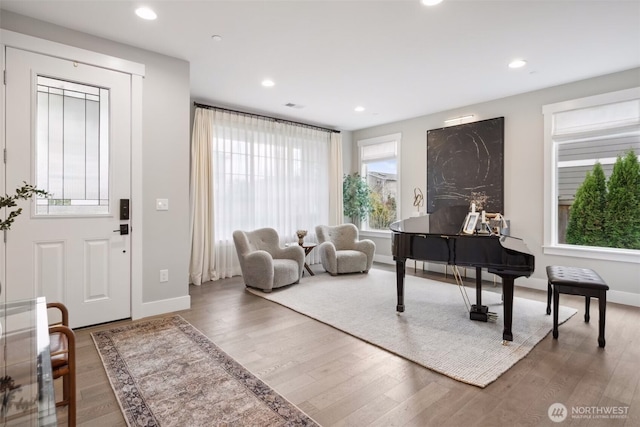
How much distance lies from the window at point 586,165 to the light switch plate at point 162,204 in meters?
4.90

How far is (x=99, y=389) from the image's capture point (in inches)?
80.7

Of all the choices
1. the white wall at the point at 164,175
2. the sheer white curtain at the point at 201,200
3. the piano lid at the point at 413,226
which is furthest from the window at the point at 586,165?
the sheer white curtain at the point at 201,200

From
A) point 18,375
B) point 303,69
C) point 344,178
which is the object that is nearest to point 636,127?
point 303,69

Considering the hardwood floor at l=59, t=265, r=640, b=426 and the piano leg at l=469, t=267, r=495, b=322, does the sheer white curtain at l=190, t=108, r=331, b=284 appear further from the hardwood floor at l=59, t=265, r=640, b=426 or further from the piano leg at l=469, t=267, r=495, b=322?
the piano leg at l=469, t=267, r=495, b=322

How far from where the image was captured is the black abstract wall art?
4844mm

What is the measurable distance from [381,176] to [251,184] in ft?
9.14

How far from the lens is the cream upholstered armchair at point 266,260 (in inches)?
167

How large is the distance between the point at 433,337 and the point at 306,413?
4.84 ft

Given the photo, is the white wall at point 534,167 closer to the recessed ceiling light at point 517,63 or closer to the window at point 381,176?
the recessed ceiling light at point 517,63

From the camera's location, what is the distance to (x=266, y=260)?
4.24 meters

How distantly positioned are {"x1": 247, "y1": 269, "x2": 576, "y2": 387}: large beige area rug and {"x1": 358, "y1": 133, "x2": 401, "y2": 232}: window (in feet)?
6.55

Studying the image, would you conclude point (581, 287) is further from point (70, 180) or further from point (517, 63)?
point (70, 180)

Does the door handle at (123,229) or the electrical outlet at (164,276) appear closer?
the door handle at (123,229)

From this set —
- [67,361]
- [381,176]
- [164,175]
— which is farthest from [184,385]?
[381,176]
